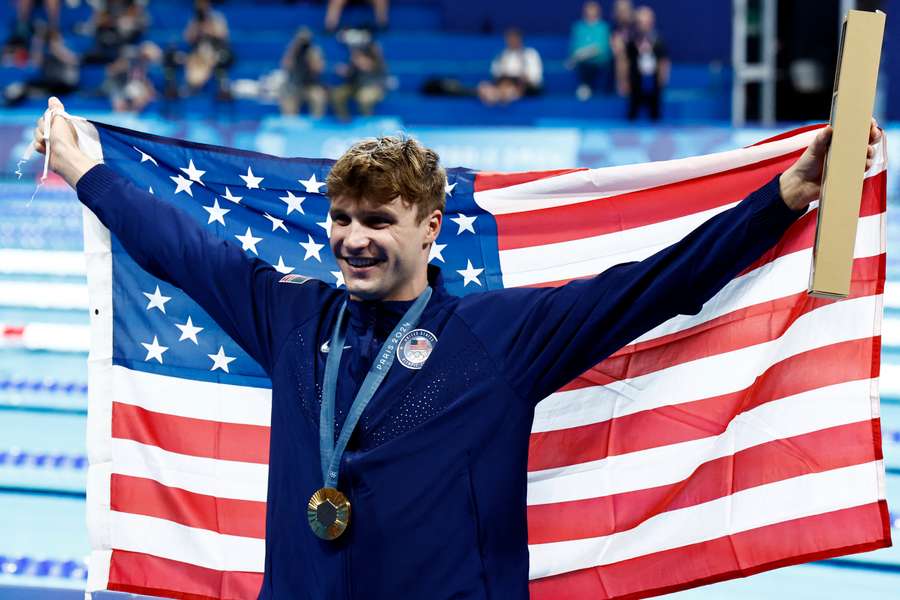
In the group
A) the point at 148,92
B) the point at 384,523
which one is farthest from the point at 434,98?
the point at 384,523

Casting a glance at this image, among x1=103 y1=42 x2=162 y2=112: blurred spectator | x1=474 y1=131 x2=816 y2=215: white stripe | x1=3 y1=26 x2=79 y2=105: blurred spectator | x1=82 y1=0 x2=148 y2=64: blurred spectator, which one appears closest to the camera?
x1=474 y1=131 x2=816 y2=215: white stripe

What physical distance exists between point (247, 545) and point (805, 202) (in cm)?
168

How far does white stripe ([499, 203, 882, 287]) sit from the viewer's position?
2.97 metres

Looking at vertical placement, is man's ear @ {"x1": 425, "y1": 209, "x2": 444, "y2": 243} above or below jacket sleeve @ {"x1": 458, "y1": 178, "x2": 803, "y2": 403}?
above

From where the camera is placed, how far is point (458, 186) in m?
3.10

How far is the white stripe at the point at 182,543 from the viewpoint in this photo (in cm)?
304

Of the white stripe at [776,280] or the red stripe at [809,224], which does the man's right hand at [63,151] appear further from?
the red stripe at [809,224]

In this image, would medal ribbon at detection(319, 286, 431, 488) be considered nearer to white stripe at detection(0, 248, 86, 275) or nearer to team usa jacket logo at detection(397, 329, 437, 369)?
team usa jacket logo at detection(397, 329, 437, 369)

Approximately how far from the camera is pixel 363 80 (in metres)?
16.4

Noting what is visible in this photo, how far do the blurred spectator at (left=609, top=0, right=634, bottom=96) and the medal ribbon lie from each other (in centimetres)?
1506

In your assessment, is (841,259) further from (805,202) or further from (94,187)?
(94,187)

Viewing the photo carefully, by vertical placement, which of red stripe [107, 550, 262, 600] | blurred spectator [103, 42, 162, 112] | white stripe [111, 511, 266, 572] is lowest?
red stripe [107, 550, 262, 600]

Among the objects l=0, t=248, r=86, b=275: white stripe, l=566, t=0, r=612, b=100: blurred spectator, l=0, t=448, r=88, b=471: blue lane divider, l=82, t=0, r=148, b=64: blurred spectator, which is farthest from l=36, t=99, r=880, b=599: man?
l=82, t=0, r=148, b=64: blurred spectator

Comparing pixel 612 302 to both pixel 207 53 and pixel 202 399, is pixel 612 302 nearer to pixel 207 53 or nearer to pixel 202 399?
pixel 202 399
